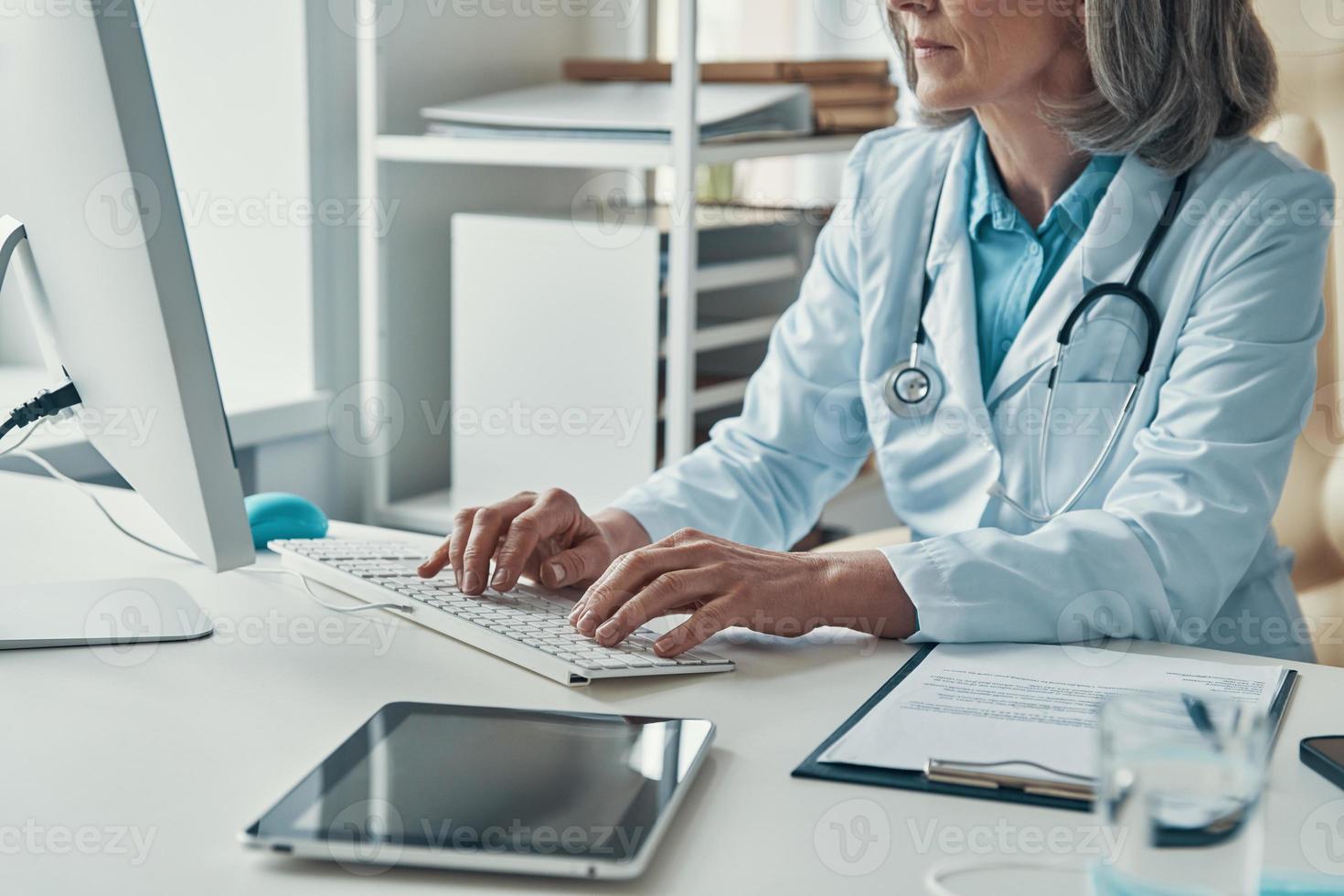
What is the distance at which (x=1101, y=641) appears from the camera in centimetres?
95

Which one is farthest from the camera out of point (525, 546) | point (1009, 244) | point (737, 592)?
point (1009, 244)

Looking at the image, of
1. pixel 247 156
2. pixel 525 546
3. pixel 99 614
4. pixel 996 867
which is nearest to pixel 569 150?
pixel 247 156

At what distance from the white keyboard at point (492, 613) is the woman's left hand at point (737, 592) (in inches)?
0.7

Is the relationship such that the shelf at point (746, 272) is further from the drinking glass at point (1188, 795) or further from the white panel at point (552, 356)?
the drinking glass at point (1188, 795)

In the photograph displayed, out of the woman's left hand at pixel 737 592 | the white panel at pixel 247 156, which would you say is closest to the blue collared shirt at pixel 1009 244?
the woman's left hand at pixel 737 592

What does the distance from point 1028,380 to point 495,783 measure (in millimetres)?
732

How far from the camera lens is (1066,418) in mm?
1224

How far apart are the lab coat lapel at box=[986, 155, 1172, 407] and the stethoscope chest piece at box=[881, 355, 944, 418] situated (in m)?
0.07

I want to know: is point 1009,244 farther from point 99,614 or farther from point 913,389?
point 99,614

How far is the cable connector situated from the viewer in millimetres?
940

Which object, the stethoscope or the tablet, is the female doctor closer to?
the stethoscope

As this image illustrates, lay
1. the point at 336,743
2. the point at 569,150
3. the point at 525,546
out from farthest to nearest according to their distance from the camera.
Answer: the point at 569,150, the point at 525,546, the point at 336,743

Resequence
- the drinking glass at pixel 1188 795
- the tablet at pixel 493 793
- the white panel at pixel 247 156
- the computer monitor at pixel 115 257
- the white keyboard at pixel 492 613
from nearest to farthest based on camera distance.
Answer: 1. the drinking glass at pixel 1188 795
2. the tablet at pixel 493 793
3. the computer monitor at pixel 115 257
4. the white keyboard at pixel 492 613
5. the white panel at pixel 247 156

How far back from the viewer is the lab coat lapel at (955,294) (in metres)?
1.26
